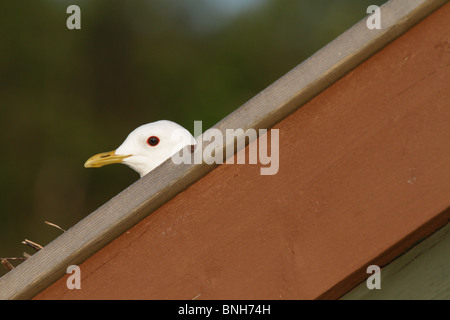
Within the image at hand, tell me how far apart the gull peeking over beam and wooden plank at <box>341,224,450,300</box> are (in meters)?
1.35

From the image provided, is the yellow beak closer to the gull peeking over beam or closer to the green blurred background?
the gull peeking over beam

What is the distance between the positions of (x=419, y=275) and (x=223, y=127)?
A: 0.41 m

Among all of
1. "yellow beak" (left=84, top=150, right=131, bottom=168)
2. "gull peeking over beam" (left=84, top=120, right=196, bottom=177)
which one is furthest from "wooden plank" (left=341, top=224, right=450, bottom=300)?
"yellow beak" (left=84, top=150, right=131, bottom=168)

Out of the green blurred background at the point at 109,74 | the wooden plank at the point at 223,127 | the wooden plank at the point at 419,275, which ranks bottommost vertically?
the wooden plank at the point at 419,275

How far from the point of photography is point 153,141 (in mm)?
2861

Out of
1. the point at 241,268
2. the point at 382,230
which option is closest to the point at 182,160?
the point at 241,268

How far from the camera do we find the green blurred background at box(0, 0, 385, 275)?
9.80 metres

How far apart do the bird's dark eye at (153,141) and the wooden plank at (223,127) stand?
4.63ft

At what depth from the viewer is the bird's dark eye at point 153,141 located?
286cm

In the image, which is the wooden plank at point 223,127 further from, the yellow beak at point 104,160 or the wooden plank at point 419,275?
the yellow beak at point 104,160

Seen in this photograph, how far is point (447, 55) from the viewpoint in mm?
1464

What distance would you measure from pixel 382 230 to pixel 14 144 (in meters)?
8.97

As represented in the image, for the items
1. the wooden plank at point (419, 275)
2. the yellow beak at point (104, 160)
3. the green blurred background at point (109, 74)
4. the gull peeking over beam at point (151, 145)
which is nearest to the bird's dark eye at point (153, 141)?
the gull peeking over beam at point (151, 145)

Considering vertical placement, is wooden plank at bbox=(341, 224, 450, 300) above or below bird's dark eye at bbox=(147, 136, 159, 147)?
below
